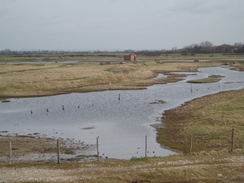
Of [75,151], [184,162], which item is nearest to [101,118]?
[75,151]

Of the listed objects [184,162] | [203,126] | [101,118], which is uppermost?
[184,162]

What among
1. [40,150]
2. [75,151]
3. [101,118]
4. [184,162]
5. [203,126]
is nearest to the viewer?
[184,162]

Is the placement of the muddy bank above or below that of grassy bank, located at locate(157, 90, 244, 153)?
below

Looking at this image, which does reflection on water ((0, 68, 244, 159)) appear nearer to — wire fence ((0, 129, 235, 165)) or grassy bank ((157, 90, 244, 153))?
wire fence ((0, 129, 235, 165))

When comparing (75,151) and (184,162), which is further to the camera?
(75,151)

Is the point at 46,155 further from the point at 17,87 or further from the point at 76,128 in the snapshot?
the point at 17,87

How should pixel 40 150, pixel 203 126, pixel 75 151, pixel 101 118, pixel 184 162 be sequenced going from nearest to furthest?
pixel 184 162 < pixel 75 151 < pixel 40 150 < pixel 203 126 < pixel 101 118

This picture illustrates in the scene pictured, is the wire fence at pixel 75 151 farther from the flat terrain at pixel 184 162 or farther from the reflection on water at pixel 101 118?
the flat terrain at pixel 184 162

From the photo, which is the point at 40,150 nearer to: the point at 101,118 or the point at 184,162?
the point at 184,162

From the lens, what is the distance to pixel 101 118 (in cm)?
3550

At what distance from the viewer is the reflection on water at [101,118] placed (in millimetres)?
25359

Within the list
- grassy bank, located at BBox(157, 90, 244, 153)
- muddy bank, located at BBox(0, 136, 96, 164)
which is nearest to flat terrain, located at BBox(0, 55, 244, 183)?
grassy bank, located at BBox(157, 90, 244, 153)

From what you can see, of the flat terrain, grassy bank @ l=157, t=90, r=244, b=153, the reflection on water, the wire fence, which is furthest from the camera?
the reflection on water

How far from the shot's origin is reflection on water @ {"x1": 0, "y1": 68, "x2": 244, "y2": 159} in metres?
25.4
